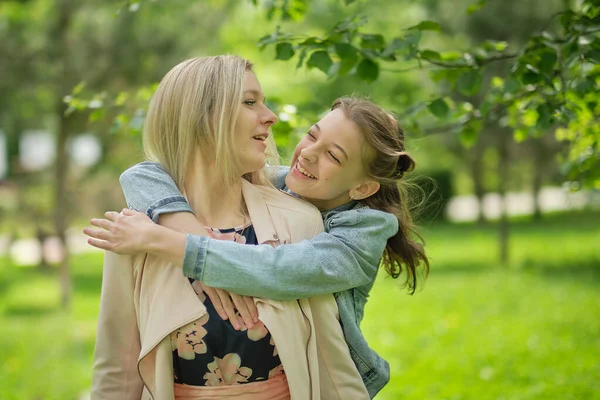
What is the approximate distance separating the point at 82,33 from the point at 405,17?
Result: 12051mm

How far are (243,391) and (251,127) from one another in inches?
33.0

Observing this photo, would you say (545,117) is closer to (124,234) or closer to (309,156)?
(309,156)

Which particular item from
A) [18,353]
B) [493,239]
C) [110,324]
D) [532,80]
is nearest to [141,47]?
[18,353]

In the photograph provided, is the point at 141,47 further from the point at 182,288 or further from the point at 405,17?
the point at 405,17

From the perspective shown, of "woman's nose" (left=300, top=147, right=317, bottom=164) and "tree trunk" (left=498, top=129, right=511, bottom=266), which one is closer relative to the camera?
"woman's nose" (left=300, top=147, right=317, bottom=164)

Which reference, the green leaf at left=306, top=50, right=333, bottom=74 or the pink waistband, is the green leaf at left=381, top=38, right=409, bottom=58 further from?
the pink waistband

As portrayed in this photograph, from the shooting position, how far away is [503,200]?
12930 mm

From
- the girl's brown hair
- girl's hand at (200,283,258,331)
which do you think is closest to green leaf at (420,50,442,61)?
the girl's brown hair

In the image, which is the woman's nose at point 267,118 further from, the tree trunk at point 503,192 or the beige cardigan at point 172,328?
the tree trunk at point 503,192

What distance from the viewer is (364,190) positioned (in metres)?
2.59

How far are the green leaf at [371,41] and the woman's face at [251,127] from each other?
126 centimetres

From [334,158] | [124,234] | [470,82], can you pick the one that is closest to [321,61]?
[470,82]

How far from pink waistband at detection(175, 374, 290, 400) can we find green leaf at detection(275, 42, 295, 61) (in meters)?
1.58

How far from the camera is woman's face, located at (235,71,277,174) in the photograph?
238cm
